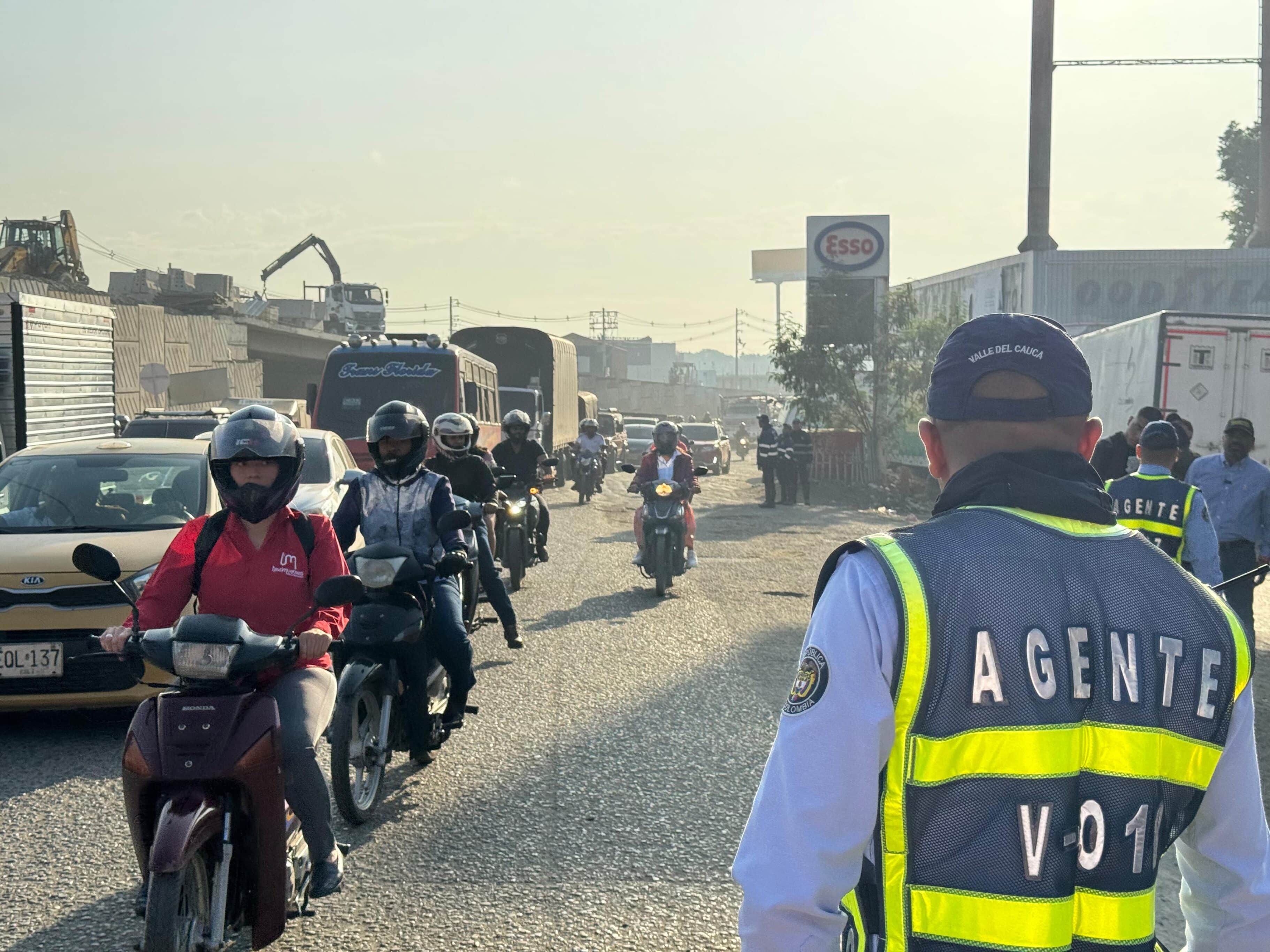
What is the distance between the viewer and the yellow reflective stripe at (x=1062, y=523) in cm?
181

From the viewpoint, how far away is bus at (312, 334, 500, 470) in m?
18.7

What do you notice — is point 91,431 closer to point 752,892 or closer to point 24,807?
point 24,807

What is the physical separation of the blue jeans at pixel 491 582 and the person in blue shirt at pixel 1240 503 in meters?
4.87

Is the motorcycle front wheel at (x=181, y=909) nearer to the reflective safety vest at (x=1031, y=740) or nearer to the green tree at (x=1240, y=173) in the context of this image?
the reflective safety vest at (x=1031, y=740)

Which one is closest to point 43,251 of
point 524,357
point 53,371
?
point 524,357

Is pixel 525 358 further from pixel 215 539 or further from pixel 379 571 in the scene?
pixel 215 539

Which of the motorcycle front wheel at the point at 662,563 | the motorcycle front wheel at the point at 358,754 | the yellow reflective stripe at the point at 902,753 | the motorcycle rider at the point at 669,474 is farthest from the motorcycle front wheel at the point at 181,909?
the motorcycle rider at the point at 669,474

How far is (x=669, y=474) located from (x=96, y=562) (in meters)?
9.74

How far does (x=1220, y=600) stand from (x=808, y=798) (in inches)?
29.9

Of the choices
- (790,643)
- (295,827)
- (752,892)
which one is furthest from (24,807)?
(790,643)

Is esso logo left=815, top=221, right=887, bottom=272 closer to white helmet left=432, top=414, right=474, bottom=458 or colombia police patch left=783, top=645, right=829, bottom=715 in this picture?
white helmet left=432, top=414, right=474, bottom=458

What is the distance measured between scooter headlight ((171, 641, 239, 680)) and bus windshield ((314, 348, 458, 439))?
1495 cm

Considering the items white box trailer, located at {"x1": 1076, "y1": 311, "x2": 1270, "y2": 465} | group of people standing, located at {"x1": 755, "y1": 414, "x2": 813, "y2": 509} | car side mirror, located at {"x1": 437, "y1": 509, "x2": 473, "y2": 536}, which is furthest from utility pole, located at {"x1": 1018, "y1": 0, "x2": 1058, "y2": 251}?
car side mirror, located at {"x1": 437, "y1": 509, "x2": 473, "y2": 536}

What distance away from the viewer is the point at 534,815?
5.77 meters
